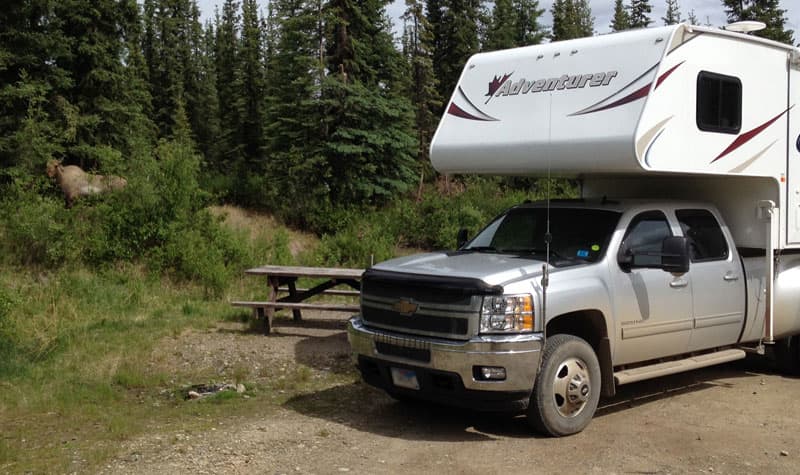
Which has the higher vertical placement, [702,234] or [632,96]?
[632,96]

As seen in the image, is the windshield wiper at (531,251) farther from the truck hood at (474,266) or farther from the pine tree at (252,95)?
the pine tree at (252,95)

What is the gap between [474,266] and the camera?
7160mm

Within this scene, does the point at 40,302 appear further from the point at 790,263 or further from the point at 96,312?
the point at 790,263

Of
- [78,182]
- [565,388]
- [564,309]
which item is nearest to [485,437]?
[565,388]

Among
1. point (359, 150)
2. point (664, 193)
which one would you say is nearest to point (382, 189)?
point (359, 150)

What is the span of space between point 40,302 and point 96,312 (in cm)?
93

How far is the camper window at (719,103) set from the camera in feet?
26.3

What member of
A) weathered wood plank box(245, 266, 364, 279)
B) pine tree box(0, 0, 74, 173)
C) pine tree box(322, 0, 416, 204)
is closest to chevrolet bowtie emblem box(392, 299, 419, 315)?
weathered wood plank box(245, 266, 364, 279)

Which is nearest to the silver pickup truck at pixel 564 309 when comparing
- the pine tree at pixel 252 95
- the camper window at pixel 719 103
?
the camper window at pixel 719 103

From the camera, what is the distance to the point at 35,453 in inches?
255

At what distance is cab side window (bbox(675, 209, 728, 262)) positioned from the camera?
8227 mm

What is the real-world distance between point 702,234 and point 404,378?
3568 mm

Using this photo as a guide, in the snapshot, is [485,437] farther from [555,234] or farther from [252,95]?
[252,95]

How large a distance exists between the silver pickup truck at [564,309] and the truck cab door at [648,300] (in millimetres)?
14
